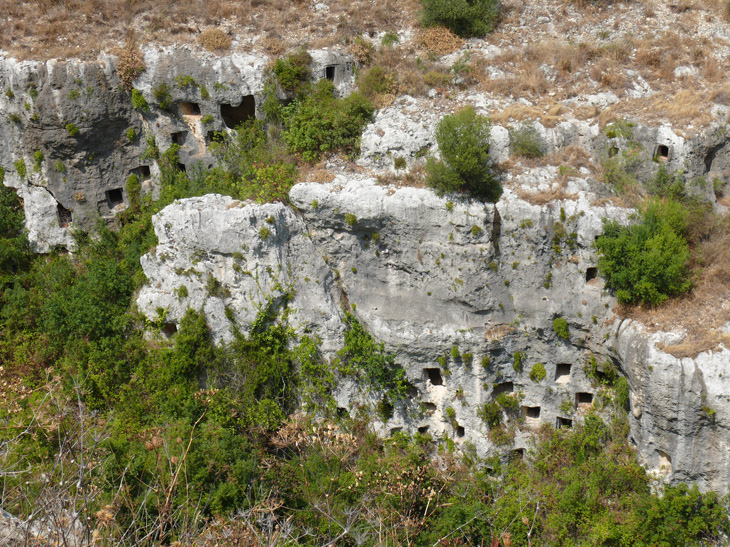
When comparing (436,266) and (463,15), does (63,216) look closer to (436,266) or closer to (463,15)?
(436,266)

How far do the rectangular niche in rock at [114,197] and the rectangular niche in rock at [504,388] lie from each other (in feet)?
47.5

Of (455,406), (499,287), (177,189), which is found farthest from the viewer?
(177,189)

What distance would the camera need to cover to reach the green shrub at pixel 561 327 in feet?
60.4

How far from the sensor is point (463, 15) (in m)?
22.0

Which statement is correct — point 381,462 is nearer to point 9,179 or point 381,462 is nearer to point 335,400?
point 335,400

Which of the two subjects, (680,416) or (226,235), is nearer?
(680,416)

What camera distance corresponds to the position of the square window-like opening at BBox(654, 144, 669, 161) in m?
18.6

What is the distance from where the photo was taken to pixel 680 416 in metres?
16.3

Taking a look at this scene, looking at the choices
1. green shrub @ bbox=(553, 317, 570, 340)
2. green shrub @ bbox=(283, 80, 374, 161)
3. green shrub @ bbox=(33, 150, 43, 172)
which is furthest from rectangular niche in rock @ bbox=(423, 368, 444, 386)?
green shrub @ bbox=(33, 150, 43, 172)

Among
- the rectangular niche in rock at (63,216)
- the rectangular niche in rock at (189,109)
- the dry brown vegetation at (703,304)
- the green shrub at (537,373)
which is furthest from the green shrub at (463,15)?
the rectangular niche in rock at (63,216)

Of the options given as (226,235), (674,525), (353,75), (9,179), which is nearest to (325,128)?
(353,75)

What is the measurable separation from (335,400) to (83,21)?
15.6m

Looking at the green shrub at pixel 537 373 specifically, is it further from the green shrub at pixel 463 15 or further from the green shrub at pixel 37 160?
the green shrub at pixel 37 160

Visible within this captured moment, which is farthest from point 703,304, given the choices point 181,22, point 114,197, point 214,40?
point 114,197
